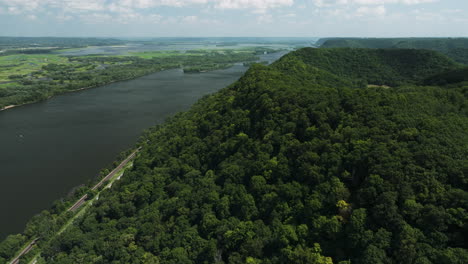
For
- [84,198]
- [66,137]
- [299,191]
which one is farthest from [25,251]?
Answer: [66,137]

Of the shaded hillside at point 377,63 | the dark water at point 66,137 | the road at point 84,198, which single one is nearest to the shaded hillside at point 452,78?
the shaded hillside at point 377,63

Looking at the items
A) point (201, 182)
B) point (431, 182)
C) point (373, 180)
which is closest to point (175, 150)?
point (201, 182)

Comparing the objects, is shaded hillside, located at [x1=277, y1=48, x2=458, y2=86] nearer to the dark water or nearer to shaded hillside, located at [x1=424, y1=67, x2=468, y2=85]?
shaded hillside, located at [x1=424, y1=67, x2=468, y2=85]

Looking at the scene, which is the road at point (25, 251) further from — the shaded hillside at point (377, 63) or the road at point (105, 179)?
the shaded hillside at point (377, 63)

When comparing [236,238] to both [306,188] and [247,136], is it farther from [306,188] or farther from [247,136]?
[247,136]

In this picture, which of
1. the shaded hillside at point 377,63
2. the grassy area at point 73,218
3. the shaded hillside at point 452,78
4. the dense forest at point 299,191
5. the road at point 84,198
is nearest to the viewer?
the dense forest at point 299,191

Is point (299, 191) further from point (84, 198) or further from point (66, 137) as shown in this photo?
point (66, 137)
